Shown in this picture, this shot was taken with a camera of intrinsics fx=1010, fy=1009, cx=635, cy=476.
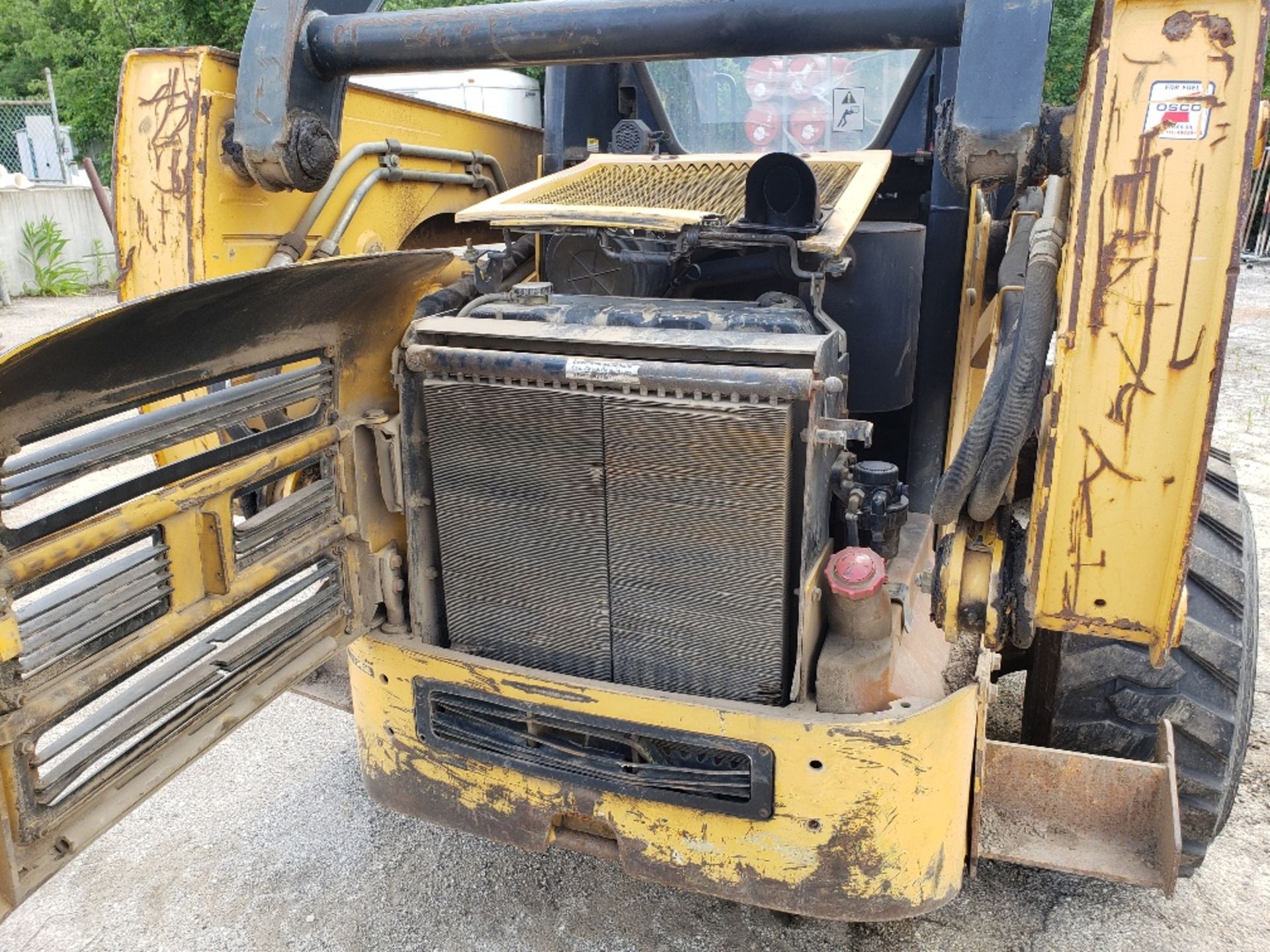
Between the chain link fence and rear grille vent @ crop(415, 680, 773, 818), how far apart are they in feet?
56.1

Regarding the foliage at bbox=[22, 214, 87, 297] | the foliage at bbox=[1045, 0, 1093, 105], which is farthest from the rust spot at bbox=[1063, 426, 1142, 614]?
the foliage at bbox=[22, 214, 87, 297]

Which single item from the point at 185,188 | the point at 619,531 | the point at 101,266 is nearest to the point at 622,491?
the point at 619,531

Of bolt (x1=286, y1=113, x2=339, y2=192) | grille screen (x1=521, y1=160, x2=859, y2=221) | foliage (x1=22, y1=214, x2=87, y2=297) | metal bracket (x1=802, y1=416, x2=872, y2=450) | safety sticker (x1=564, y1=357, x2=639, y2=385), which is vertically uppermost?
bolt (x1=286, y1=113, x2=339, y2=192)

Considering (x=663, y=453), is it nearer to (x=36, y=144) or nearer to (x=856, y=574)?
(x=856, y=574)

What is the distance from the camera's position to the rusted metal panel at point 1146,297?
68.8 inches

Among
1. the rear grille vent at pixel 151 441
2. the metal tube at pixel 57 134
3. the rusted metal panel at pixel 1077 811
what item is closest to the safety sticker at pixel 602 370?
the rear grille vent at pixel 151 441

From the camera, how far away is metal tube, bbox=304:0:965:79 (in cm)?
237

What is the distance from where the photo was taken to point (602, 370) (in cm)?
221

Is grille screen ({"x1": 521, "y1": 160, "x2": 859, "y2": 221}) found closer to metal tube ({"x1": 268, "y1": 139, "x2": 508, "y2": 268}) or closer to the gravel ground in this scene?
metal tube ({"x1": 268, "y1": 139, "x2": 508, "y2": 268})

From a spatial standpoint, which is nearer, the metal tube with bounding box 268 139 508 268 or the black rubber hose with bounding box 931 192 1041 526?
the black rubber hose with bounding box 931 192 1041 526

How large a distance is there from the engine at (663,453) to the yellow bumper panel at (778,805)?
0.42 ft

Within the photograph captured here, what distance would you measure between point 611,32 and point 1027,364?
1367mm

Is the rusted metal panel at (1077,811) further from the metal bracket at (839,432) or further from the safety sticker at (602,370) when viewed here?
the safety sticker at (602,370)

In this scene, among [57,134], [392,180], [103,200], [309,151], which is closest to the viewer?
[309,151]
